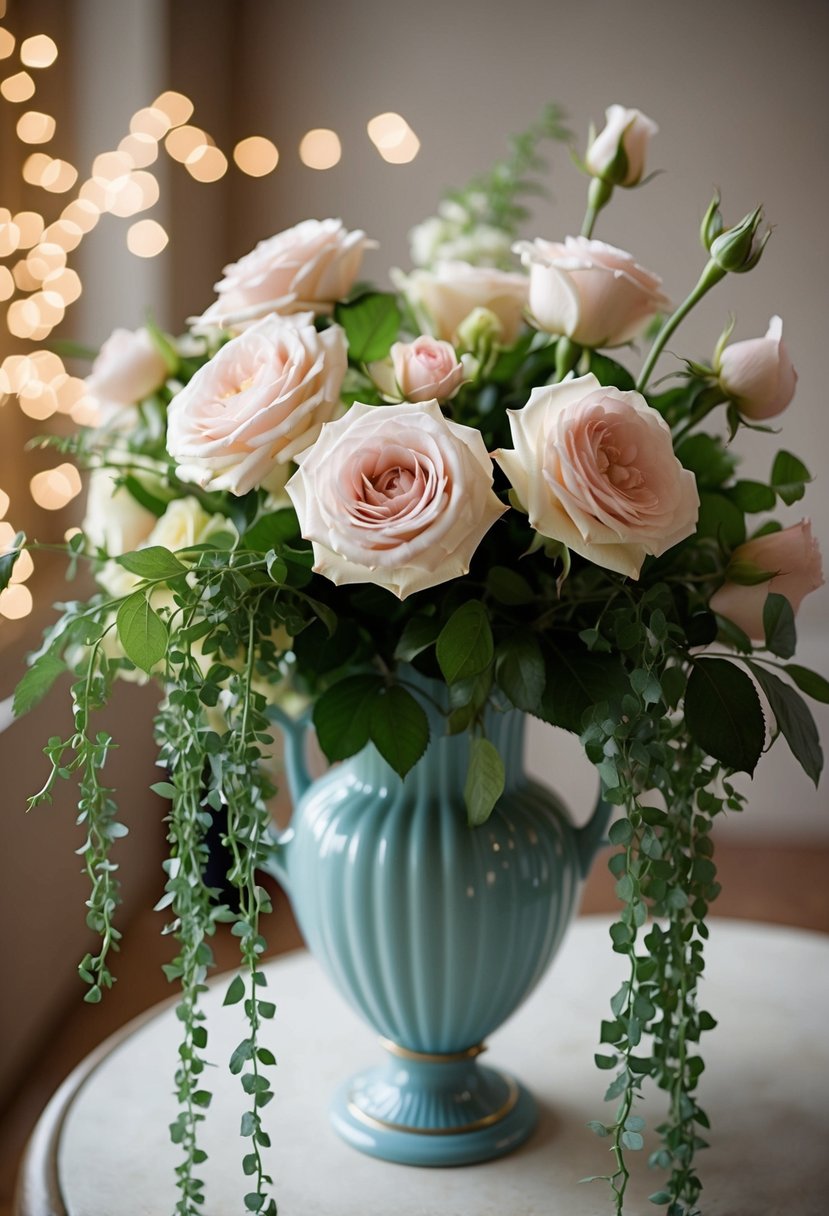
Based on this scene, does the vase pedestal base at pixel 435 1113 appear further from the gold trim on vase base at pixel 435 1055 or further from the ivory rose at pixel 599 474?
the ivory rose at pixel 599 474

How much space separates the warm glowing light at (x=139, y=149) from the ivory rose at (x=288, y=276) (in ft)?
4.80

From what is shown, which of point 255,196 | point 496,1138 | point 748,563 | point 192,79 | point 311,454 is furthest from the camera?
point 255,196

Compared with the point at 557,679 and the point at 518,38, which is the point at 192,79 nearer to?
the point at 518,38

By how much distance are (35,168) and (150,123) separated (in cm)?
31

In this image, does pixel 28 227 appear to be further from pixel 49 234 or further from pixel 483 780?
pixel 483 780

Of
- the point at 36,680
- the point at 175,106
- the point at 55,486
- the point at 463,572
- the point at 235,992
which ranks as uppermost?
the point at 175,106

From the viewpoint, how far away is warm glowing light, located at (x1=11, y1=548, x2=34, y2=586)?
1745mm

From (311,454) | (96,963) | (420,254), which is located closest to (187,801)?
(96,963)

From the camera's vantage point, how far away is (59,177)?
6.56ft

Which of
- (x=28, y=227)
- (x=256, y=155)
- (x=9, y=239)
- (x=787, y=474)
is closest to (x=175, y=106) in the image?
(x=256, y=155)

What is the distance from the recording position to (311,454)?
647 millimetres

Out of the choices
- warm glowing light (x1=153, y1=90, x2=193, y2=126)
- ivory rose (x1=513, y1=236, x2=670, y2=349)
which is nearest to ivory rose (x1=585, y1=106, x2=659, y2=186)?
ivory rose (x1=513, y1=236, x2=670, y2=349)

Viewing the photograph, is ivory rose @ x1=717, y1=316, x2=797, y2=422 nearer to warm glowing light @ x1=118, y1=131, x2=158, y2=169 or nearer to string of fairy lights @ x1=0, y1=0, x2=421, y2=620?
string of fairy lights @ x1=0, y1=0, x2=421, y2=620

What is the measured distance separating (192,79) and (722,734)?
2324 millimetres
